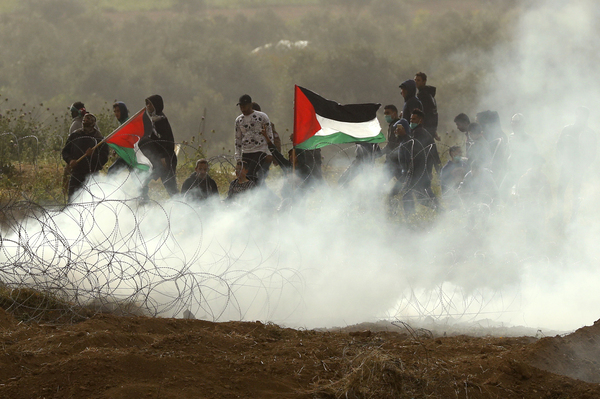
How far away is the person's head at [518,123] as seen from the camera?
352 inches

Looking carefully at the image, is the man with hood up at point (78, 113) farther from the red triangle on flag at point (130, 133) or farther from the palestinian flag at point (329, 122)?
the palestinian flag at point (329, 122)

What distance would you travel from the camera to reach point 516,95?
14.5 meters

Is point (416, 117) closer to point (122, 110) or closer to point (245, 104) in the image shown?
point (245, 104)

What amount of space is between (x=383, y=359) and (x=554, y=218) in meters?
6.26

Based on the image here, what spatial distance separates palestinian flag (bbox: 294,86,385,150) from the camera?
8.30m

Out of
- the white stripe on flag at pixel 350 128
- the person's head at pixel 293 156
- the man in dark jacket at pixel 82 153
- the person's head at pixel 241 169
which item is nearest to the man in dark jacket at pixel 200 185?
the person's head at pixel 241 169

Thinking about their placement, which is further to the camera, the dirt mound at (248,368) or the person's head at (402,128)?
the person's head at (402,128)

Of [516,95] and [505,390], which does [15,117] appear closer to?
[516,95]

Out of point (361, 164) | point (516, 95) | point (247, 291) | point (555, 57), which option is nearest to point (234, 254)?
point (247, 291)

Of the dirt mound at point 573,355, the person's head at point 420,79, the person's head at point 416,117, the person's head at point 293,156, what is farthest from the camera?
the person's head at point 420,79

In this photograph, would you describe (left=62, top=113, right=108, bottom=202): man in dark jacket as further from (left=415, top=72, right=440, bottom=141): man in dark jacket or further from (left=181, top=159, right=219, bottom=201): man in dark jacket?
(left=415, top=72, right=440, bottom=141): man in dark jacket

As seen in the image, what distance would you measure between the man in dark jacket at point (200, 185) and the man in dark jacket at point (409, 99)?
3321 mm

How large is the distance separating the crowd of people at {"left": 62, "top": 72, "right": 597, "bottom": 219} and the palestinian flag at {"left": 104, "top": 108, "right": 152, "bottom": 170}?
0.18 metres

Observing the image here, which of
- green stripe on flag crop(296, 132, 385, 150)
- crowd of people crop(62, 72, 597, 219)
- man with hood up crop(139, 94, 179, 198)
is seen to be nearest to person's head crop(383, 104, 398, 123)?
crowd of people crop(62, 72, 597, 219)
